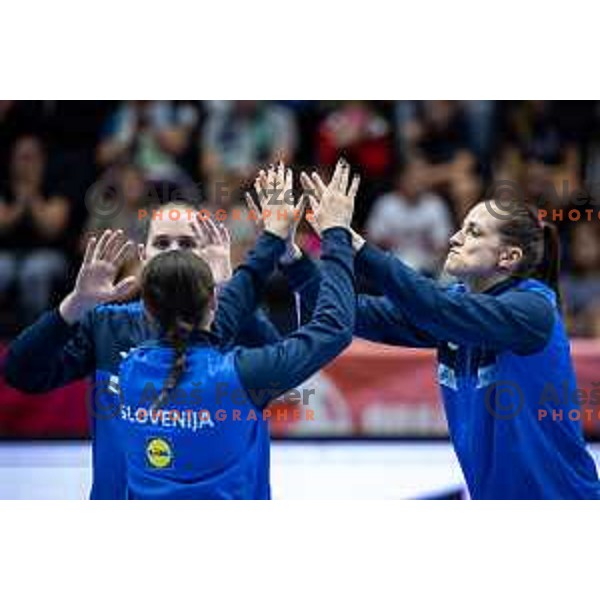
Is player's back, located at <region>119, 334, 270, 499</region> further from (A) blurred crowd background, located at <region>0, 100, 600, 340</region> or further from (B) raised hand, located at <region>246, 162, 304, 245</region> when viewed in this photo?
(A) blurred crowd background, located at <region>0, 100, 600, 340</region>

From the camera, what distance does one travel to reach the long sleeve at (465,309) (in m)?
3.83

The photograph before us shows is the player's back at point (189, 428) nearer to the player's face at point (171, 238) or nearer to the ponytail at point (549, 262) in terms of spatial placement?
the player's face at point (171, 238)

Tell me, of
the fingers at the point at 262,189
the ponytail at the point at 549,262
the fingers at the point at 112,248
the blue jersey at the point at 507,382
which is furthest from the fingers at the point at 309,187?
the ponytail at the point at 549,262

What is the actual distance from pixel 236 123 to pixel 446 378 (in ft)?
7.71

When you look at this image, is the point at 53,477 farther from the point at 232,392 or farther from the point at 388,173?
the point at 388,173

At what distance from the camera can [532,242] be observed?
13.6 ft

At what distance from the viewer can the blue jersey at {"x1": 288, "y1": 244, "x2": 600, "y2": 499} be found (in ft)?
12.8

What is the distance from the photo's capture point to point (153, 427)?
3650 mm

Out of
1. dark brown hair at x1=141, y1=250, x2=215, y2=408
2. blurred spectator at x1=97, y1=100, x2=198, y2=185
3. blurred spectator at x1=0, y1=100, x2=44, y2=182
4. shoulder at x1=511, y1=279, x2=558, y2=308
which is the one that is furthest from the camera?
blurred spectator at x1=97, y1=100, x2=198, y2=185

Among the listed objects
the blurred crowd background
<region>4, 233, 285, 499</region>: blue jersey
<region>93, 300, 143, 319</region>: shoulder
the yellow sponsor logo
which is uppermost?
the blurred crowd background

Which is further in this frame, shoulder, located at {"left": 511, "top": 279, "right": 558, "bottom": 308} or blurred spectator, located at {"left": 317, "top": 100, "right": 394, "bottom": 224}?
blurred spectator, located at {"left": 317, "top": 100, "right": 394, "bottom": 224}

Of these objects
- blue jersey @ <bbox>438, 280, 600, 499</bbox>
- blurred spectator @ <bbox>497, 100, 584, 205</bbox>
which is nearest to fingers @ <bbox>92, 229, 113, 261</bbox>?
blue jersey @ <bbox>438, 280, 600, 499</bbox>

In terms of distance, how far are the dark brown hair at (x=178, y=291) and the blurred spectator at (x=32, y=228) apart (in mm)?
2411
